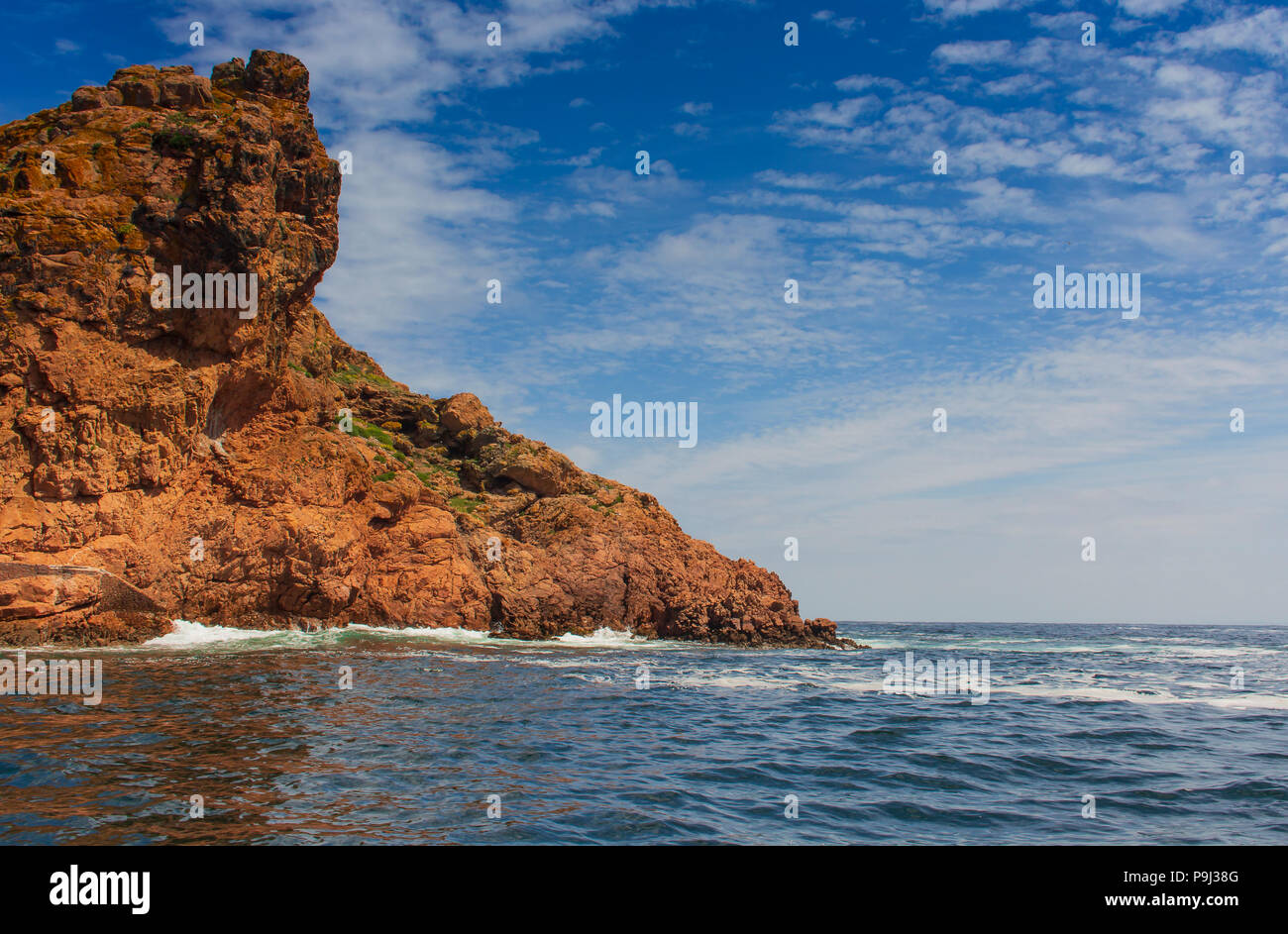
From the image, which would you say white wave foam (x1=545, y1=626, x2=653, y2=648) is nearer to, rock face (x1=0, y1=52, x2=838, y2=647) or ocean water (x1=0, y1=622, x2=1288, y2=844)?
rock face (x1=0, y1=52, x2=838, y2=647)

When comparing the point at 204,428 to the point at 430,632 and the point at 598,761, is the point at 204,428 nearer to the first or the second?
the point at 430,632

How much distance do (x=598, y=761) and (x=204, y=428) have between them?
82.9ft

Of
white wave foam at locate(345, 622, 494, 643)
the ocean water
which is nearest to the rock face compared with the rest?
white wave foam at locate(345, 622, 494, 643)

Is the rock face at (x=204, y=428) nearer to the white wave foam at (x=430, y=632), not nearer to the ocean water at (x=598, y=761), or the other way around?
the white wave foam at (x=430, y=632)

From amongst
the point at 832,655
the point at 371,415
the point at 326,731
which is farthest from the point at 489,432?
the point at 326,731

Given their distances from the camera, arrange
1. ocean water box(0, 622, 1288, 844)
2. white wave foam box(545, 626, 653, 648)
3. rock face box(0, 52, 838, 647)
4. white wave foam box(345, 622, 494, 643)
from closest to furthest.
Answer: ocean water box(0, 622, 1288, 844), rock face box(0, 52, 838, 647), white wave foam box(345, 622, 494, 643), white wave foam box(545, 626, 653, 648)

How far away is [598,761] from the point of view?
11.6 meters

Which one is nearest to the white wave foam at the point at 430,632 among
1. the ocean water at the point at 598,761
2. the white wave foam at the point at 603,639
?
the white wave foam at the point at 603,639

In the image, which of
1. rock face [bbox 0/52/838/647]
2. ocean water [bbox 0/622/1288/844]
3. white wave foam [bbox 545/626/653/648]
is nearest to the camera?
ocean water [bbox 0/622/1288/844]

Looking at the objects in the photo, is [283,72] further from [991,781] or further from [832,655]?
[991,781]

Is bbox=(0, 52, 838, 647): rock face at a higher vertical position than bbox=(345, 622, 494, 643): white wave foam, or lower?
higher

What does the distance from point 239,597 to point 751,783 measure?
2590cm

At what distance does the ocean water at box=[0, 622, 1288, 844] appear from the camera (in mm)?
8094

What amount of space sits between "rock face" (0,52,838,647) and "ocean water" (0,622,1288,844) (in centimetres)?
662
